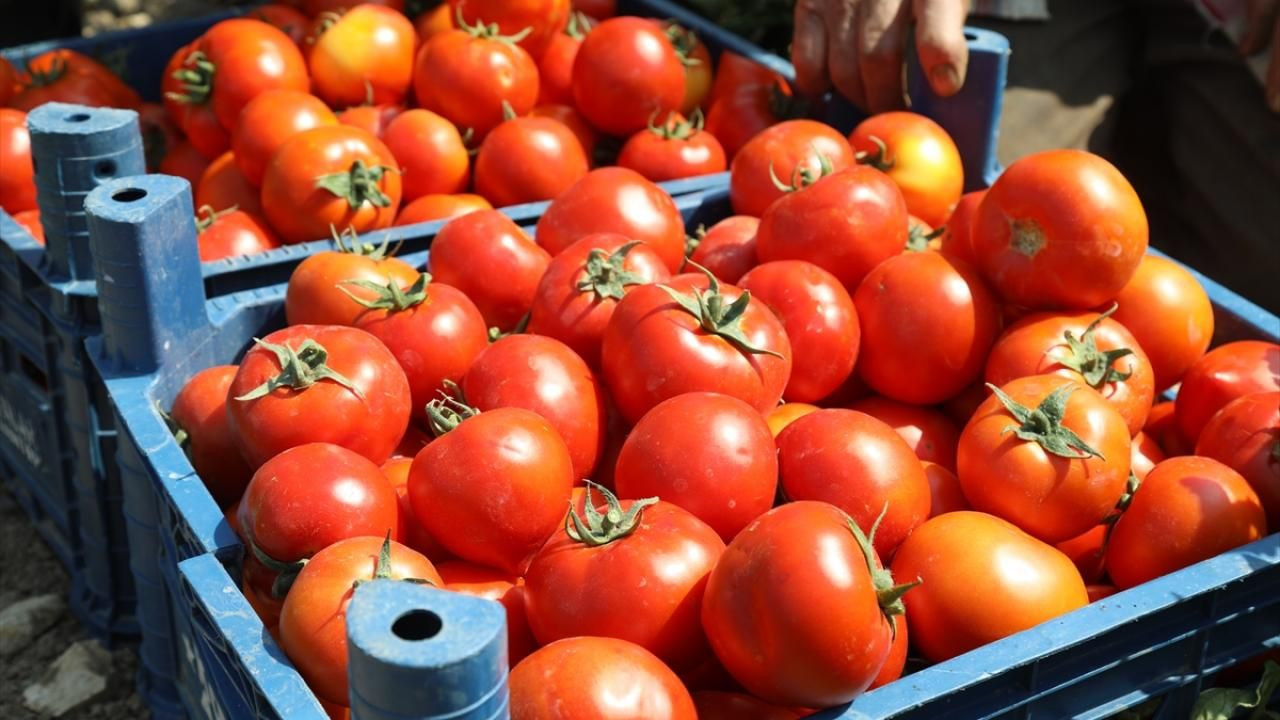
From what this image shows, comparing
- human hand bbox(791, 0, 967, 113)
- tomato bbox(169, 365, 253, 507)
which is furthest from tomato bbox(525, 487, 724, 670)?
human hand bbox(791, 0, 967, 113)

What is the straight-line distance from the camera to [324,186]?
233 centimetres

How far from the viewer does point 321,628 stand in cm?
138

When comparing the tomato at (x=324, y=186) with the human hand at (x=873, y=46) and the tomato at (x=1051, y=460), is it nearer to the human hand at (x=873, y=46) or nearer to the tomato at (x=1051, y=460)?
the human hand at (x=873, y=46)

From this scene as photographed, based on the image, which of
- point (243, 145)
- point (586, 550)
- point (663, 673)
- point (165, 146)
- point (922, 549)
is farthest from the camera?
point (165, 146)

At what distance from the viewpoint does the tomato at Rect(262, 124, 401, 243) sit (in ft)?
7.69

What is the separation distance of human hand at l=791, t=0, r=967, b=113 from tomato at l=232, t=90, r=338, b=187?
0.97 meters

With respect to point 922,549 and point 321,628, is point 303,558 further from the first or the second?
point 922,549

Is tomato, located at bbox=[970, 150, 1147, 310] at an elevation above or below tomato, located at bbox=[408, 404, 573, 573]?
above

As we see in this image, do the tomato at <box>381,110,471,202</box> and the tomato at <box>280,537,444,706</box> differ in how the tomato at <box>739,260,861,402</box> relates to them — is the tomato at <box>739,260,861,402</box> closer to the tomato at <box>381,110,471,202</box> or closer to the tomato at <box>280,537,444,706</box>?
the tomato at <box>280,537,444,706</box>

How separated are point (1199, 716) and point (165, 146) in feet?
7.47

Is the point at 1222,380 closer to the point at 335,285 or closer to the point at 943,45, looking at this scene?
the point at 943,45

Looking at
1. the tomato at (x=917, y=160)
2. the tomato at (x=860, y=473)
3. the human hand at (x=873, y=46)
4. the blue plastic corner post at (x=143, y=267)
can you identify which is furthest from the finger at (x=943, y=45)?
the blue plastic corner post at (x=143, y=267)

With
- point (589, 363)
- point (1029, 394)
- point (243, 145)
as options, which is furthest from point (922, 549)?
point (243, 145)

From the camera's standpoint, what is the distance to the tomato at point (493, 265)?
6.73 ft
